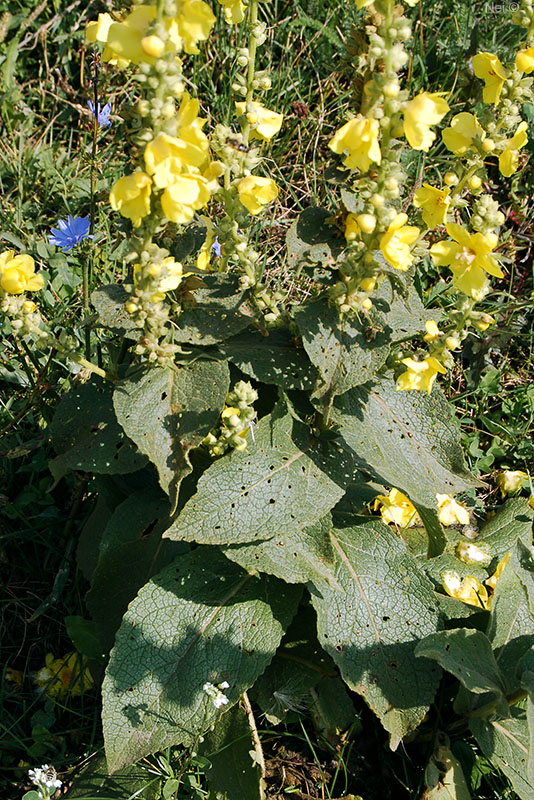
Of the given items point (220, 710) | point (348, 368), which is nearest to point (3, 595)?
point (220, 710)

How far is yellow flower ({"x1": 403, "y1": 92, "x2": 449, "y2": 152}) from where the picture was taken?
1842 mm

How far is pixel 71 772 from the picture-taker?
2.72 meters

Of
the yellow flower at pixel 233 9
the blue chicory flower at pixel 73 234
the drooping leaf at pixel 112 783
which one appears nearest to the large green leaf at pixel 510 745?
the drooping leaf at pixel 112 783

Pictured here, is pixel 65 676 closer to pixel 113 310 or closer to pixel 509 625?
pixel 113 310

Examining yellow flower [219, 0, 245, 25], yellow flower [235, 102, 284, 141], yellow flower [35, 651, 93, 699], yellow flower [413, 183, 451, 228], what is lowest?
yellow flower [35, 651, 93, 699]

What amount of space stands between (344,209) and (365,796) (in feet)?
6.73

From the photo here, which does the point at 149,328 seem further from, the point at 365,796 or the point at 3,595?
the point at 365,796

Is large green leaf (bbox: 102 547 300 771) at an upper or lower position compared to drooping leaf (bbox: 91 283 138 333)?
lower

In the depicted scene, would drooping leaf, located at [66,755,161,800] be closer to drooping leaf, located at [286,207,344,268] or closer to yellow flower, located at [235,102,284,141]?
drooping leaf, located at [286,207,344,268]

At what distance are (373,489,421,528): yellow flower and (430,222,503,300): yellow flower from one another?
1.14 metres

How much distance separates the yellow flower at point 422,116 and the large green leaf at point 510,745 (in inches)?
69.8

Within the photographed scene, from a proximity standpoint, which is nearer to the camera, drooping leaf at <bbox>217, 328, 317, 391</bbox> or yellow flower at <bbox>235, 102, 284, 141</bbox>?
yellow flower at <bbox>235, 102, 284, 141</bbox>

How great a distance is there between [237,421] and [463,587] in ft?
3.95

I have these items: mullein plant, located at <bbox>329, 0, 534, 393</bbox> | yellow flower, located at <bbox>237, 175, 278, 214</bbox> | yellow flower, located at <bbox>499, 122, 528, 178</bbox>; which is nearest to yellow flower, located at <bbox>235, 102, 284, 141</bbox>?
yellow flower, located at <bbox>237, 175, 278, 214</bbox>
